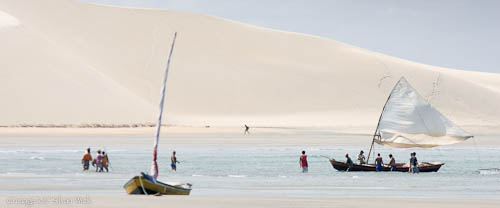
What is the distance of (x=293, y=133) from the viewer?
257ft

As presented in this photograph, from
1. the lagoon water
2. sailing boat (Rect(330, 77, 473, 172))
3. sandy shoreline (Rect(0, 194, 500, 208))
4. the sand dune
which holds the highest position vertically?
the sand dune

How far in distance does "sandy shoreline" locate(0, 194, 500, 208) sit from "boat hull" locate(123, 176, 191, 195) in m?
0.29

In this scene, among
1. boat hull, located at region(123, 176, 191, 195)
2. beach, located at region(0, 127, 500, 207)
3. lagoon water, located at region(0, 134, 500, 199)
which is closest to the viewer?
boat hull, located at region(123, 176, 191, 195)

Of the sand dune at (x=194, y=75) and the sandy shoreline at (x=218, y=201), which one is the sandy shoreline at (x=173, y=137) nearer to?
the sand dune at (x=194, y=75)

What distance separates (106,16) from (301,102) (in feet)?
119

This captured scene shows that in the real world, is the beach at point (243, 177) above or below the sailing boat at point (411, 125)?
below

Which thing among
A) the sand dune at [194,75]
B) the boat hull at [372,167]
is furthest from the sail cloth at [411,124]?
the sand dune at [194,75]

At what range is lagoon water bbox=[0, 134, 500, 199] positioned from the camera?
85.8 feet

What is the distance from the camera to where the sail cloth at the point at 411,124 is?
37875 millimetres

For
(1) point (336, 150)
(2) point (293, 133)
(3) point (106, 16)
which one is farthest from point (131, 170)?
(3) point (106, 16)

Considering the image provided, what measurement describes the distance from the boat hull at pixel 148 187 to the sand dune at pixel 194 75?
60.7m

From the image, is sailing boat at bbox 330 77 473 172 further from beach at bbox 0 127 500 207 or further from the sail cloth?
beach at bbox 0 127 500 207

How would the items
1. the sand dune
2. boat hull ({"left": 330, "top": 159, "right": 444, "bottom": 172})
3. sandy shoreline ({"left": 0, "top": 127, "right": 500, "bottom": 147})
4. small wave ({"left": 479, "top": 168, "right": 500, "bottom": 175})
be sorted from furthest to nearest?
the sand dune → sandy shoreline ({"left": 0, "top": 127, "right": 500, "bottom": 147}) → boat hull ({"left": 330, "top": 159, "right": 444, "bottom": 172}) → small wave ({"left": 479, "top": 168, "right": 500, "bottom": 175})

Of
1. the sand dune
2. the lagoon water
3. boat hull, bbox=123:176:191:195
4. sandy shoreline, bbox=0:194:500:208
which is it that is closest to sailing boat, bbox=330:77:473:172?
the lagoon water
